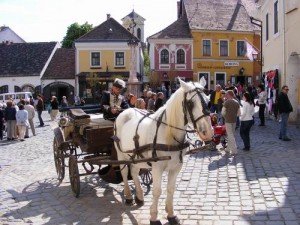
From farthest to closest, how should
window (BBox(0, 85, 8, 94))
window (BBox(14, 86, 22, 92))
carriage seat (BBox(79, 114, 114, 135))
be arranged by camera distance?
1. window (BBox(0, 85, 8, 94))
2. window (BBox(14, 86, 22, 92))
3. carriage seat (BBox(79, 114, 114, 135))

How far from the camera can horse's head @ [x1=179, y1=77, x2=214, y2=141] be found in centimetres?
511

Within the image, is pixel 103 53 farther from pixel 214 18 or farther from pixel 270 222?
pixel 270 222

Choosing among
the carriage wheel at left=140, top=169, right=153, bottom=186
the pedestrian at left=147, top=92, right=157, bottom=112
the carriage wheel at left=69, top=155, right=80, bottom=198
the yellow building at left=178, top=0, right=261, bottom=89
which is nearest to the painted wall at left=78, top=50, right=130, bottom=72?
the yellow building at left=178, top=0, right=261, bottom=89

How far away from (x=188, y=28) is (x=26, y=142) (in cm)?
2937

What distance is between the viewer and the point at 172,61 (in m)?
42.4

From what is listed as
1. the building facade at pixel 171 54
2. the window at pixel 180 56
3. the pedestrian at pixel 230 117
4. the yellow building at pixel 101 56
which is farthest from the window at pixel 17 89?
the pedestrian at pixel 230 117

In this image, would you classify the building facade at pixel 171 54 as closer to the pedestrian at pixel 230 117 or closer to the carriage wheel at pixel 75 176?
the pedestrian at pixel 230 117

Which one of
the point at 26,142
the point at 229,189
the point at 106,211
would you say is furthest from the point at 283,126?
the point at 26,142

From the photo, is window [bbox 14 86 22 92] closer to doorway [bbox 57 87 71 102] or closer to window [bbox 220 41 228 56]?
doorway [bbox 57 87 71 102]

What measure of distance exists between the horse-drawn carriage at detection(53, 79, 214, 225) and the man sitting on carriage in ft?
0.59

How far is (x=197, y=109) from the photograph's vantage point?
5211 mm

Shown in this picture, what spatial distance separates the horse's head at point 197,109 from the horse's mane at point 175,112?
42 millimetres

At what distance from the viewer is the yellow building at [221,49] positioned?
4206 centimetres

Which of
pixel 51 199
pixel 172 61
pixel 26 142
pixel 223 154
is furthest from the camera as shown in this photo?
pixel 172 61
